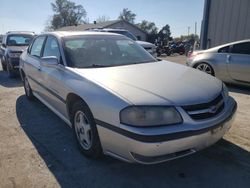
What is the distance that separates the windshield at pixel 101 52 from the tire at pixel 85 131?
0.68 meters

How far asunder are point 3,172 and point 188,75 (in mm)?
2526

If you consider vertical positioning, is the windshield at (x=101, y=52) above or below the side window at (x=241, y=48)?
above

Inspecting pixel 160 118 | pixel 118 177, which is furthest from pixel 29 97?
pixel 160 118

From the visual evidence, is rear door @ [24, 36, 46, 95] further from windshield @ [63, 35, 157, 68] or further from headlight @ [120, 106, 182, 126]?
headlight @ [120, 106, 182, 126]

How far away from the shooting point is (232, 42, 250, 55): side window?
21.7ft

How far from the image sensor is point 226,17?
1076cm

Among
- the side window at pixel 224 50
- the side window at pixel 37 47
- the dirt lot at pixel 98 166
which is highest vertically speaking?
the side window at pixel 37 47

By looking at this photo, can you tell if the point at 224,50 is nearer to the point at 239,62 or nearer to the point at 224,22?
the point at 239,62

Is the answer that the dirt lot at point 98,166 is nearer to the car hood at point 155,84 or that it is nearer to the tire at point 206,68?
the car hood at point 155,84

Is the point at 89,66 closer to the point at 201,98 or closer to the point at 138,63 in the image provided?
the point at 138,63

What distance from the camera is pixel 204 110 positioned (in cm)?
269

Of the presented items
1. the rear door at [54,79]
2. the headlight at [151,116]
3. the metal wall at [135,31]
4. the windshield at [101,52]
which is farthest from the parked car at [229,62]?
the metal wall at [135,31]

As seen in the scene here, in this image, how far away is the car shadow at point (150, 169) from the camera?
279cm

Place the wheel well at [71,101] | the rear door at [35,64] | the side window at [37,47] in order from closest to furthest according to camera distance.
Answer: the wheel well at [71,101] → the rear door at [35,64] → the side window at [37,47]
